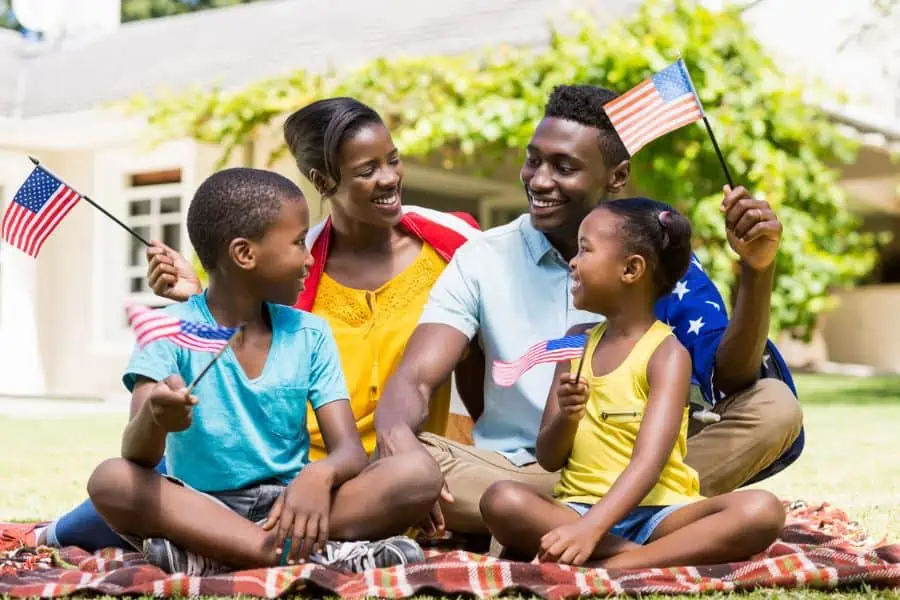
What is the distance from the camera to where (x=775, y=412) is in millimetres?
3434

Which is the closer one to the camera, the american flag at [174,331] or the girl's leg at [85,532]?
the american flag at [174,331]

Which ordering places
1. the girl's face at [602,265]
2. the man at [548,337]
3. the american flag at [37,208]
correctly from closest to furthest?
1. the girl's face at [602,265]
2. the man at [548,337]
3. the american flag at [37,208]

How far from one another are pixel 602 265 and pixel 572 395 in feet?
1.31

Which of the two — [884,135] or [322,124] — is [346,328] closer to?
[322,124]

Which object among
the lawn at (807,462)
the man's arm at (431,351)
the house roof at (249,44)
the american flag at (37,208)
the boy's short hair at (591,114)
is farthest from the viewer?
the house roof at (249,44)

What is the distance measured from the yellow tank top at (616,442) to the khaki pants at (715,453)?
28cm

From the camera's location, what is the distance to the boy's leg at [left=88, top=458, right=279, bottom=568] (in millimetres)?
2881

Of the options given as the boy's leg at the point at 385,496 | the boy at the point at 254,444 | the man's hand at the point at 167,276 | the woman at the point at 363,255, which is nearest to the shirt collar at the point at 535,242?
the woman at the point at 363,255

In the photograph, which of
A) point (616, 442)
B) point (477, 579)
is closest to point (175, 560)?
point (477, 579)

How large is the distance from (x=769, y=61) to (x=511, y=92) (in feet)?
6.67

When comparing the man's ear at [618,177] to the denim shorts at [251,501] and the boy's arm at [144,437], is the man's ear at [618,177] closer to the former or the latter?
the denim shorts at [251,501]

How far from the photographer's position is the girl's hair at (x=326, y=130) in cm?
390

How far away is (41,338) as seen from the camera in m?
12.5

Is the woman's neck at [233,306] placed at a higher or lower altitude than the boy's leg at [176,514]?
higher
